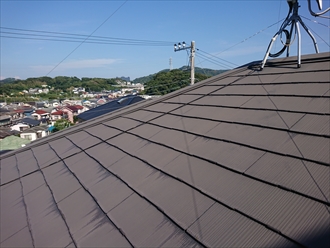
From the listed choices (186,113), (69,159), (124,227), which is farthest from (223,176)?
(69,159)

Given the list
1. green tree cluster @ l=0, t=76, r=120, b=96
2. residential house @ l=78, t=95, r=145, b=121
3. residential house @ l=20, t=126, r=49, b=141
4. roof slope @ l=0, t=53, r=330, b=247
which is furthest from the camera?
green tree cluster @ l=0, t=76, r=120, b=96

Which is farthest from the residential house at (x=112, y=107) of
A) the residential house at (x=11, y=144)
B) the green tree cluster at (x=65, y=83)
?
the green tree cluster at (x=65, y=83)

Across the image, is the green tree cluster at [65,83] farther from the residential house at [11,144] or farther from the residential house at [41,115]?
the residential house at [11,144]

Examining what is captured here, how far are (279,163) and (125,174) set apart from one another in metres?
1.50

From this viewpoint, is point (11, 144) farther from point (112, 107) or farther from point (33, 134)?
point (33, 134)

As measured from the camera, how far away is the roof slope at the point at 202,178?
138 centimetres

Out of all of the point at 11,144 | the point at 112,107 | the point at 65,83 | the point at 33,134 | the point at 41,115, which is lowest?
the point at 33,134

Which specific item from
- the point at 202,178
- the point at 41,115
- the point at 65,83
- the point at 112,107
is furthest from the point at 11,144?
the point at 65,83

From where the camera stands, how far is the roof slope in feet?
4.52

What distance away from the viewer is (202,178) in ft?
6.22

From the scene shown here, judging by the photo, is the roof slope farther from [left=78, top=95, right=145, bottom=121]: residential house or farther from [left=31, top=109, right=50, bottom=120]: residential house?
[left=31, top=109, right=50, bottom=120]: residential house

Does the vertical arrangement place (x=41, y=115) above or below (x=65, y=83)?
below

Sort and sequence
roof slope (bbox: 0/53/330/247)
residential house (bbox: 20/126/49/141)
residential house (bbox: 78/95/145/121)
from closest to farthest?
roof slope (bbox: 0/53/330/247) → residential house (bbox: 78/95/145/121) → residential house (bbox: 20/126/49/141)

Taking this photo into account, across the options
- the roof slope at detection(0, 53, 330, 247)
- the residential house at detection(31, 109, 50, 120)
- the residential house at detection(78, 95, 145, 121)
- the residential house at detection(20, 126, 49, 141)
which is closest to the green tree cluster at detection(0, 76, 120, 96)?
the residential house at detection(31, 109, 50, 120)
